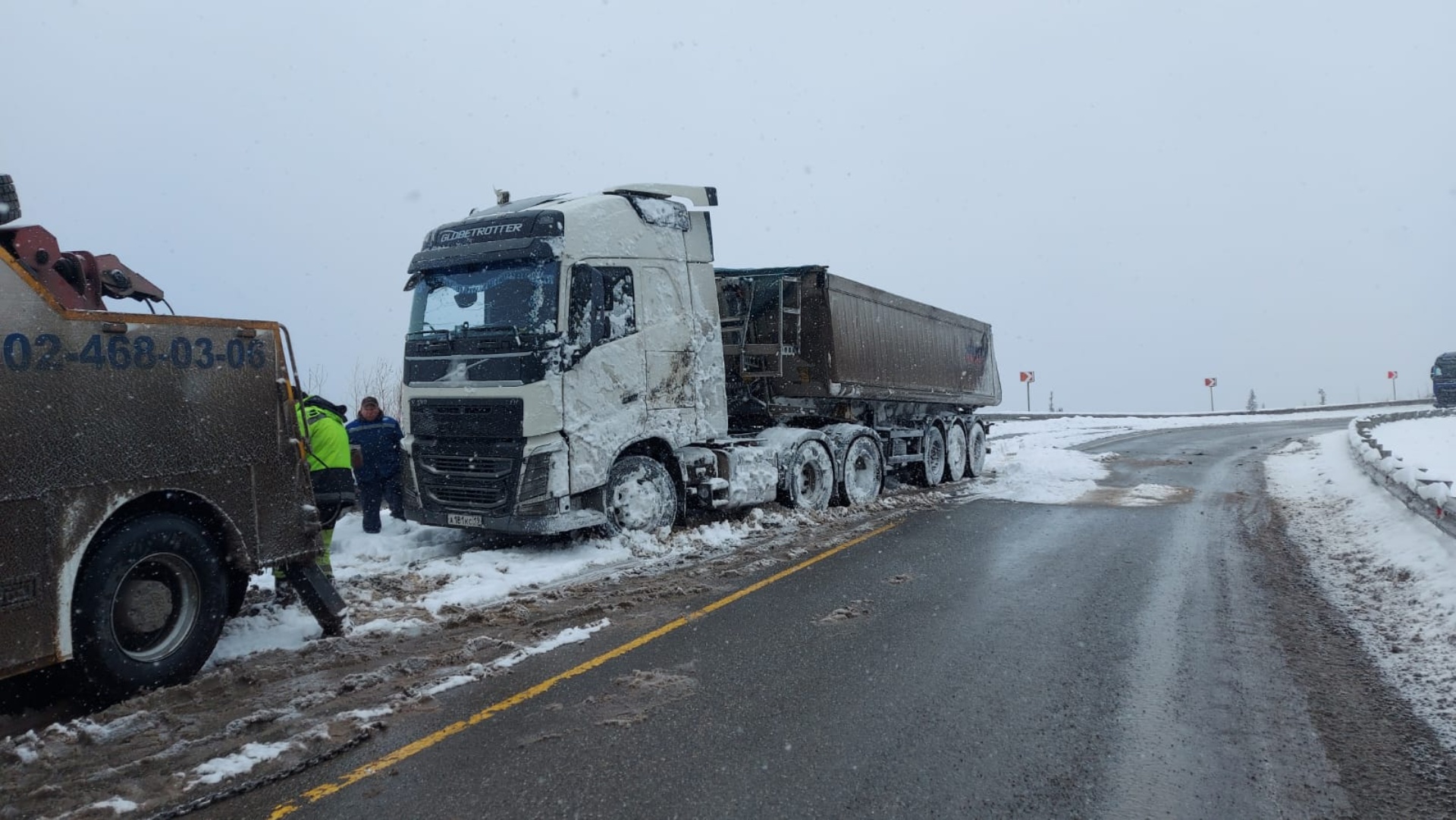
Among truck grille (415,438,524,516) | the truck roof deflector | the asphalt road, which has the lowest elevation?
the asphalt road

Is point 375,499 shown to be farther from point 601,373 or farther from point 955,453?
point 955,453

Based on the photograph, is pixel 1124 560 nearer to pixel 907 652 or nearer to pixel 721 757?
pixel 907 652

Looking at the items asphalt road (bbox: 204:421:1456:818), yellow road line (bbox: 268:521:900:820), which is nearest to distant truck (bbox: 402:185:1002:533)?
yellow road line (bbox: 268:521:900:820)

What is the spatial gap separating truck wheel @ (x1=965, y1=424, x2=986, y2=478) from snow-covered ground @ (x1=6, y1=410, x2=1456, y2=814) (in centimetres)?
284

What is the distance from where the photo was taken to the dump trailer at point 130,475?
4191 mm

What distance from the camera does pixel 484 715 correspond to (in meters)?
4.37

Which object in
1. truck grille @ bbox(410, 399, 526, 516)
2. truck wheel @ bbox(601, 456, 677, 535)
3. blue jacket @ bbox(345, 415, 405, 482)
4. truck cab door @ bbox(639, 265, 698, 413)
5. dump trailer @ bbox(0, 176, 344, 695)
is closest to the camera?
dump trailer @ bbox(0, 176, 344, 695)

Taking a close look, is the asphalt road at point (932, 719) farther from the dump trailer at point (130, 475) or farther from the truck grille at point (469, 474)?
the truck grille at point (469, 474)

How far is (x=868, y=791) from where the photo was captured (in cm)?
350

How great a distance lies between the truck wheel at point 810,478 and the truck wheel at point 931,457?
3.60 m

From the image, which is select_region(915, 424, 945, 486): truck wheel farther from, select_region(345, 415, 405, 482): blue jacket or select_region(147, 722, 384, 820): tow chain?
select_region(147, 722, 384, 820): tow chain

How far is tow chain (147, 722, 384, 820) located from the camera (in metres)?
3.39

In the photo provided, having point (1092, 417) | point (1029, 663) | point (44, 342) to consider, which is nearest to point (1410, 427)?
point (1092, 417)

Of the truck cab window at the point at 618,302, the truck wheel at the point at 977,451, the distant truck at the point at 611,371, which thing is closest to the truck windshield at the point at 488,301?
the distant truck at the point at 611,371
